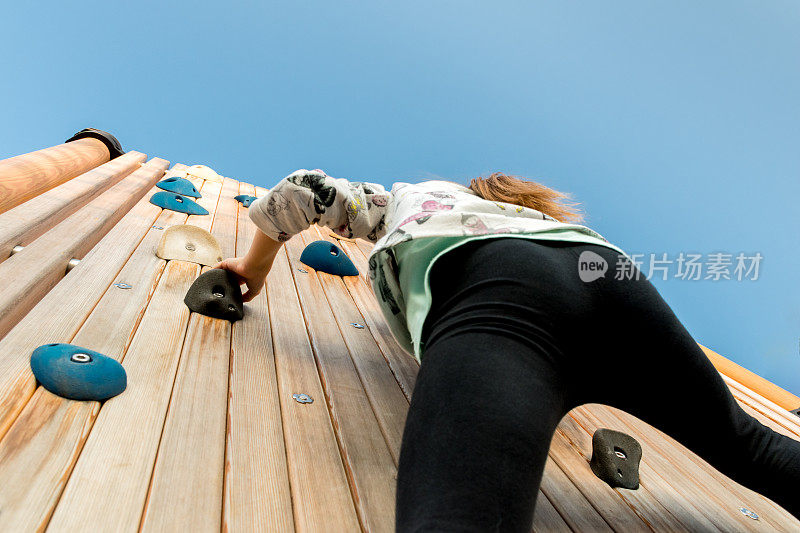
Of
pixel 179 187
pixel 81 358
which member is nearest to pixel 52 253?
pixel 81 358

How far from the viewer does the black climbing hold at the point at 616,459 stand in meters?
1.19

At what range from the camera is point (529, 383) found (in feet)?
2.06

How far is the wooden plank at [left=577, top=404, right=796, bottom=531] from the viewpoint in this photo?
119cm

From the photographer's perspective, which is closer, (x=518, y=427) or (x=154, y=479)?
(x=518, y=427)

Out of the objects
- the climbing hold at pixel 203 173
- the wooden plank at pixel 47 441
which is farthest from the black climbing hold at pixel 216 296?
the climbing hold at pixel 203 173

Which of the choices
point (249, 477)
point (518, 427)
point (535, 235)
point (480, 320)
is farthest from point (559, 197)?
point (249, 477)

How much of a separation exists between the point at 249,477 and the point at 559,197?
0.71 metres

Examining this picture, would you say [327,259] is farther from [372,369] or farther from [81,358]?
[81,358]

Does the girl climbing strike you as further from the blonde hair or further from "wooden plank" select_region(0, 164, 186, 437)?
"wooden plank" select_region(0, 164, 186, 437)

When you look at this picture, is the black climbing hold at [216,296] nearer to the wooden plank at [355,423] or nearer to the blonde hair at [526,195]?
the wooden plank at [355,423]

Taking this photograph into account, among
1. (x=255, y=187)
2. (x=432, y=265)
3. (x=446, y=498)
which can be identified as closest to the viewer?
(x=446, y=498)

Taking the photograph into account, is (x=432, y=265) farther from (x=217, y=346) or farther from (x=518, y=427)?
(x=217, y=346)

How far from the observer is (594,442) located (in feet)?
4.11

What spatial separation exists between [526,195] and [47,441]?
844 millimetres
